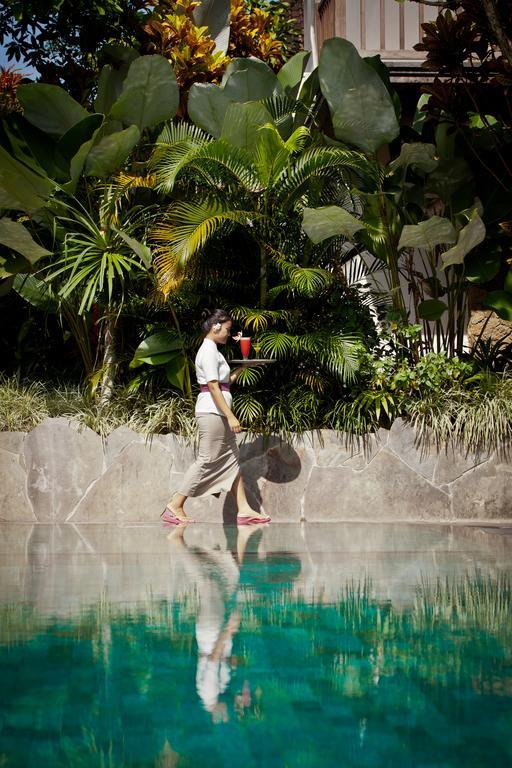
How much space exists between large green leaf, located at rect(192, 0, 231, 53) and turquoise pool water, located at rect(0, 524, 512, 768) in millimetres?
7637

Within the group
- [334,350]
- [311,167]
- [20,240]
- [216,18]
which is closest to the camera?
[334,350]

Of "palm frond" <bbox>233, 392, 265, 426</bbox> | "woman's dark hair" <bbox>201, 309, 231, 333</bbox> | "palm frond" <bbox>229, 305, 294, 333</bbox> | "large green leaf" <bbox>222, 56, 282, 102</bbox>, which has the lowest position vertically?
"palm frond" <bbox>233, 392, 265, 426</bbox>

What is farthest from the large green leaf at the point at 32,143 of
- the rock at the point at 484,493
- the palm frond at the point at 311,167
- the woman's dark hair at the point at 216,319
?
the rock at the point at 484,493

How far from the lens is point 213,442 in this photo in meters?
9.07

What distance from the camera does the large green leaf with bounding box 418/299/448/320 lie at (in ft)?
33.3

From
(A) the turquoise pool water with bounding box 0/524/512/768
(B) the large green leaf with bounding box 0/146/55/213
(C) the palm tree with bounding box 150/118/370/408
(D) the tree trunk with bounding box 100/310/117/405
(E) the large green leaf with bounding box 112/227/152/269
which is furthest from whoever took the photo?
(D) the tree trunk with bounding box 100/310/117/405

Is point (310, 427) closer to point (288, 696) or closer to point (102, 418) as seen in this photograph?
point (102, 418)

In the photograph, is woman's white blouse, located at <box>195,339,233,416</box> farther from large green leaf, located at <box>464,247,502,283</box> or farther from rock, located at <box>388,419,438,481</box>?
large green leaf, located at <box>464,247,502,283</box>

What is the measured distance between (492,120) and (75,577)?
766 centimetres

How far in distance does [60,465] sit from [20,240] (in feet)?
7.34

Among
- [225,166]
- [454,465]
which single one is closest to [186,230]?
[225,166]

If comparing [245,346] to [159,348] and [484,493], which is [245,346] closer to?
[159,348]

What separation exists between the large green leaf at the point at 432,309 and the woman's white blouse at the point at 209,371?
2.28 metres

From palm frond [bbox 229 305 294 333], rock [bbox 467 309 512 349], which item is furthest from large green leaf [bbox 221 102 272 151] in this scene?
rock [bbox 467 309 512 349]
